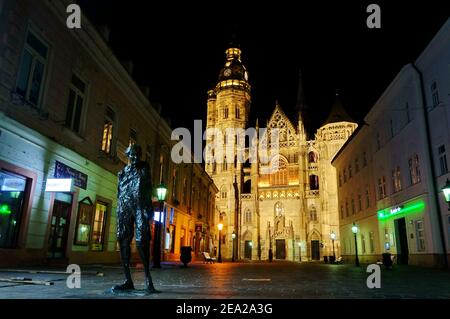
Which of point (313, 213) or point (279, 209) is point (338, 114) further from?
point (279, 209)

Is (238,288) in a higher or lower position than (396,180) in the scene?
lower

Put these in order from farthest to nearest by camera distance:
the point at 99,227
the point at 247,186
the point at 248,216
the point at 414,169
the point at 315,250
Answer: the point at 247,186 → the point at 248,216 → the point at 315,250 → the point at 414,169 → the point at 99,227

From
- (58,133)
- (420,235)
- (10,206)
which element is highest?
(58,133)

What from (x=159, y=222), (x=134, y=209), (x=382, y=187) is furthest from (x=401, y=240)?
(x=134, y=209)

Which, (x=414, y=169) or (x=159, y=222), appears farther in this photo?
(x=414, y=169)

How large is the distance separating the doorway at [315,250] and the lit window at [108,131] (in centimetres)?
5007

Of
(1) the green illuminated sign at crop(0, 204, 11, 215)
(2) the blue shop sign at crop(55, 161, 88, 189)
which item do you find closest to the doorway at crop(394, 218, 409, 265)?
(2) the blue shop sign at crop(55, 161, 88, 189)

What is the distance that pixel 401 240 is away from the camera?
76.7ft

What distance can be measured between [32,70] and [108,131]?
246 inches

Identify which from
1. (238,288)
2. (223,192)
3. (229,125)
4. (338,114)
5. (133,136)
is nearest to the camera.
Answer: (238,288)

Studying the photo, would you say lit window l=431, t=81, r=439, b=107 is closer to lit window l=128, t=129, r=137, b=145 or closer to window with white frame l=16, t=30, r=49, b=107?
lit window l=128, t=129, r=137, b=145

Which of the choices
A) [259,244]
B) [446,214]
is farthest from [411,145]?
[259,244]

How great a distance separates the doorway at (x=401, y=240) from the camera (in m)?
22.7
